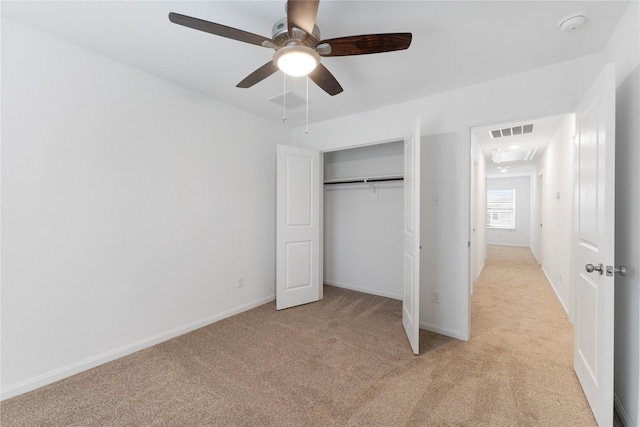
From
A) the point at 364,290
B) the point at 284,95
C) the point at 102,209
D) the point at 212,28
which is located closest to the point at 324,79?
the point at 212,28

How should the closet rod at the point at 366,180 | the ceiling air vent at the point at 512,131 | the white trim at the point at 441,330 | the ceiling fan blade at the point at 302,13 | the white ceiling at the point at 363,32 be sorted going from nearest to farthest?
the ceiling fan blade at the point at 302,13
the white ceiling at the point at 363,32
the white trim at the point at 441,330
the closet rod at the point at 366,180
the ceiling air vent at the point at 512,131

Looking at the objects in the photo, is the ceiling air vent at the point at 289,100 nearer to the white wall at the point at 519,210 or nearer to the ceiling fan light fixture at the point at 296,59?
the ceiling fan light fixture at the point at 296,59

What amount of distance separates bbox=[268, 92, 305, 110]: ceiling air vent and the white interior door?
2.42 meters

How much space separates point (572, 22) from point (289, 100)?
2.38m

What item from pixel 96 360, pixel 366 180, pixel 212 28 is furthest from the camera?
pixel 366 180

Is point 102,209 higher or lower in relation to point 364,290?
higher

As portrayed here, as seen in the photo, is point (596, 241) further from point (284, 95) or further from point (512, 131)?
point (512, 131)

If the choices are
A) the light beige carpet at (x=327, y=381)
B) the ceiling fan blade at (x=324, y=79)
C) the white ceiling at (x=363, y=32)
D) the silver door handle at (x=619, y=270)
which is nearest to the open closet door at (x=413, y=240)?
the light beige carpet at (x=327, y=381)

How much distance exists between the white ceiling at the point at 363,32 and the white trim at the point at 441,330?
97.0 inches

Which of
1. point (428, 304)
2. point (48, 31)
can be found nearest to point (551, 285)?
point (428, 304)

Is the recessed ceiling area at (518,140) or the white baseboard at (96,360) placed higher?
the recessed ceiling area at (518,140)

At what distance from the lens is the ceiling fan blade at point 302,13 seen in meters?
1.25

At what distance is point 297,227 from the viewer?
367 centimetres

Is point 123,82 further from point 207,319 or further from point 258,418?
point 258,418
